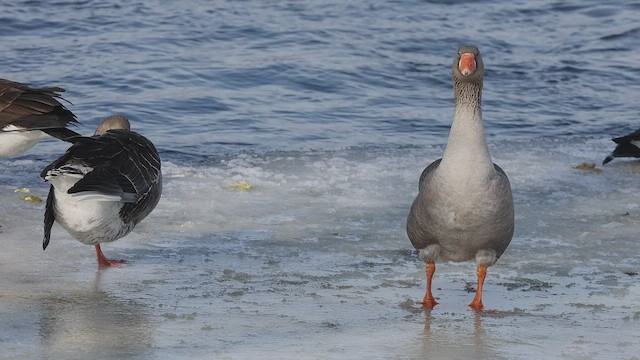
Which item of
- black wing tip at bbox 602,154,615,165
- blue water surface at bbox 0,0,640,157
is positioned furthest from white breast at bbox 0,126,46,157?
black wing tip at bbox 602,154,615,165

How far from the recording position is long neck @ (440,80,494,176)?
5.97 meters

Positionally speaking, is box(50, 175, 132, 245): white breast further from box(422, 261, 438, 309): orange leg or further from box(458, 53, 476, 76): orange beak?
box(458, 53, 476, 76): orange beak

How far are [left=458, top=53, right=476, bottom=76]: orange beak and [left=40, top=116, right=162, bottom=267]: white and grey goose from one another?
6.59 feet

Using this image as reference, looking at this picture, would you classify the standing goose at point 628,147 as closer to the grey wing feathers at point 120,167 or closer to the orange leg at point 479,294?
the orange leg at point 479,294

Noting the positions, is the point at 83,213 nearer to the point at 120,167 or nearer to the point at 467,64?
the point at 120,167

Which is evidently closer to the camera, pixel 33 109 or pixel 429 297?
pixel 429 297

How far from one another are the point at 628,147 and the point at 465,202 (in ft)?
15.5

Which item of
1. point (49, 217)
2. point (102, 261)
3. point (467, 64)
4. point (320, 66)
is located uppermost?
point (467, 64)

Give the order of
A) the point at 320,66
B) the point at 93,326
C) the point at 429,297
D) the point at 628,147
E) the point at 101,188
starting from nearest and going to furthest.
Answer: the point at 93,326, the point at 101,188, the point at 429,297, the point at 628,147, the point at 320,66

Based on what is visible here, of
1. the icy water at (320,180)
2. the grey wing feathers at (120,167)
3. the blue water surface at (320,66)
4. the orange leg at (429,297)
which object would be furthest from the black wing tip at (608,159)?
the grey wing feathers at (120,167)

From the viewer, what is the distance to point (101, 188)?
243 inches

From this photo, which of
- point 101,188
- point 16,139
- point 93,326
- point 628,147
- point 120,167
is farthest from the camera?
point 628,147

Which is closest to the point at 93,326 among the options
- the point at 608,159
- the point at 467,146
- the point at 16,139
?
the point at 467,146

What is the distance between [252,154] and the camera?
10469mm
